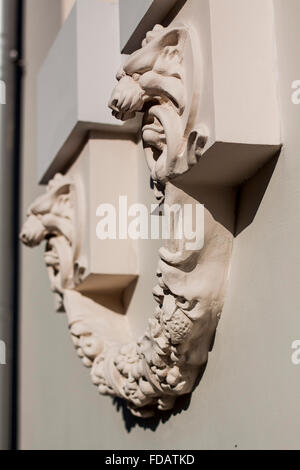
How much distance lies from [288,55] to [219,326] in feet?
1.12

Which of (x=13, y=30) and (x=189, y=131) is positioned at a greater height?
(x=13, y=30)

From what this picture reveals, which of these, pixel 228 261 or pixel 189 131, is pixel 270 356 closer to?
pixel 228 261

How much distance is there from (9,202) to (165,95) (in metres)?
1.47

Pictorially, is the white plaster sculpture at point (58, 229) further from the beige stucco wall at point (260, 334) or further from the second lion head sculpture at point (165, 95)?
the second lion head sculpture at point (165, 95)

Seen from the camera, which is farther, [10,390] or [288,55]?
[10,390]

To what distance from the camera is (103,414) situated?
4.99 ft

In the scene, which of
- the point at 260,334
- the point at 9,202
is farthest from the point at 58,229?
the point at 9,202

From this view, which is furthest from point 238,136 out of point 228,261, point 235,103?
point 228,261

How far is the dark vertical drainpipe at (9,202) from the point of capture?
2.31 metres

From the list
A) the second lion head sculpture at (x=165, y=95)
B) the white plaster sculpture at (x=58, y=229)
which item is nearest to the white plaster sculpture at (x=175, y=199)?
the second lion head sculpture at (x=165, y=95)

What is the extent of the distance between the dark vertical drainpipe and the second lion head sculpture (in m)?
1.32

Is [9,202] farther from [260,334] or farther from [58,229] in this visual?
[260,334]

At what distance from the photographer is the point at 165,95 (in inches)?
41.0

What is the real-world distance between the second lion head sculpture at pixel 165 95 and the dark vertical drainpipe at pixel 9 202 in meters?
1.32
